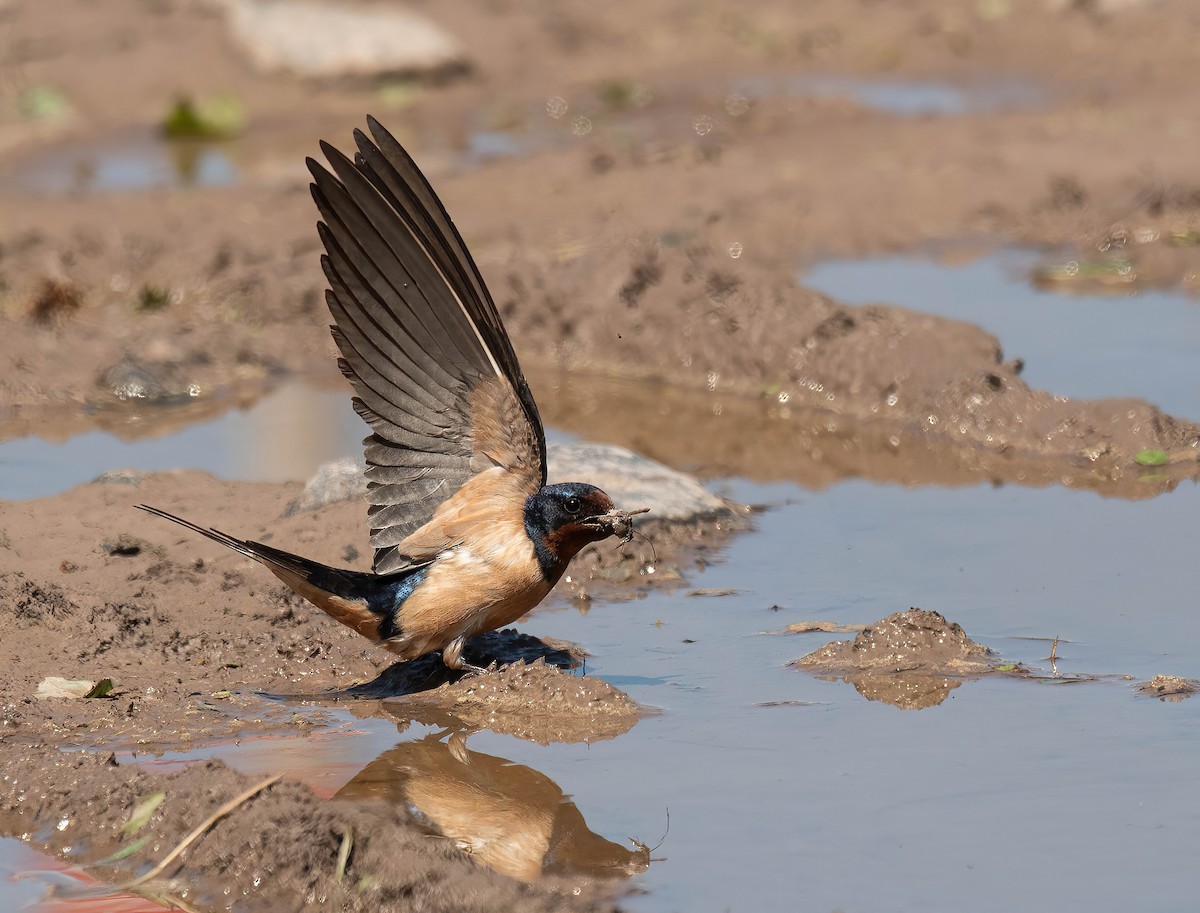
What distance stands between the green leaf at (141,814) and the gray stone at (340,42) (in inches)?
473

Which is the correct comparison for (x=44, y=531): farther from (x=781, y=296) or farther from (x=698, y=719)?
(x=781, y=296)

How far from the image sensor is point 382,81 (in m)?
15.6

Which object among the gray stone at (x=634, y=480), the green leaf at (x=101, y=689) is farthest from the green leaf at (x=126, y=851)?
the gray stone at (x=634, y=480)

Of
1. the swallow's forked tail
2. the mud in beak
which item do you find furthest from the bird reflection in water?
the mud in beak

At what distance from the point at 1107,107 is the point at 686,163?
3.79 meters

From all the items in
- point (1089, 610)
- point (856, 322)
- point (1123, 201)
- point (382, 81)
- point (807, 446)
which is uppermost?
point (382, 81)

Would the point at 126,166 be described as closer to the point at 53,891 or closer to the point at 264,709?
the point at 264,709

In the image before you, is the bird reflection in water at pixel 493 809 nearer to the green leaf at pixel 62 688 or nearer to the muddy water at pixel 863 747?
the muddy water at pixel 863 747

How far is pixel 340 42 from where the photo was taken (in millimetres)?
15633

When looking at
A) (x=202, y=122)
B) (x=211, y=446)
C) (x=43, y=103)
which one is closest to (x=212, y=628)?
(x=211, y=446)

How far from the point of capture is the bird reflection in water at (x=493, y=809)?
4098mm

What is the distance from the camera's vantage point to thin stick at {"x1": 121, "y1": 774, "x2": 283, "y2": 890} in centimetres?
407

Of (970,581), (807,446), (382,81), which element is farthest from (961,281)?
(382,81)

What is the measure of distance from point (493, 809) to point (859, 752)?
970mm
